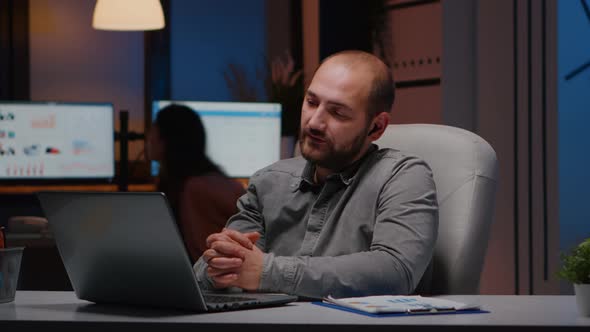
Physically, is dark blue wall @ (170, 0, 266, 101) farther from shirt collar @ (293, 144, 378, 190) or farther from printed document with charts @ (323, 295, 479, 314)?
printed document with charts @ (323, 295, 479, 314)

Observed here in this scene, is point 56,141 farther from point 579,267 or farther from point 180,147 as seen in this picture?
point 579,267

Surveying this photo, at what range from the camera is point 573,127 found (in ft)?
10.6

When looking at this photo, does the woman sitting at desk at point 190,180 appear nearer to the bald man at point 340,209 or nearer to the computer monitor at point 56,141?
the computer monitor at point 56,141

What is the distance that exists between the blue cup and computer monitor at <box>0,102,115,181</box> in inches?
109

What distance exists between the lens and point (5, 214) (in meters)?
4.37

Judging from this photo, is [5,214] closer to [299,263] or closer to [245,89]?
[245,89]

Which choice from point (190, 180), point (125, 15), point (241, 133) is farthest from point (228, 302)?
point (125, 15)

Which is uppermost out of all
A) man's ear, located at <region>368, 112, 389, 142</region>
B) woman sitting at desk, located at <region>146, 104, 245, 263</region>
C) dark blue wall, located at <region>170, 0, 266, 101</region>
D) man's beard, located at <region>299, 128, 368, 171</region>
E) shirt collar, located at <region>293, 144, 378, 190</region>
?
dark blue wall, located at <region>170, 0, 266, 101</region>

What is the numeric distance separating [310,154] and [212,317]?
737 millimetres

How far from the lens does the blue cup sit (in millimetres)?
1436

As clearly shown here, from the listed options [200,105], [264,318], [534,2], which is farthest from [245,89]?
[264,318]

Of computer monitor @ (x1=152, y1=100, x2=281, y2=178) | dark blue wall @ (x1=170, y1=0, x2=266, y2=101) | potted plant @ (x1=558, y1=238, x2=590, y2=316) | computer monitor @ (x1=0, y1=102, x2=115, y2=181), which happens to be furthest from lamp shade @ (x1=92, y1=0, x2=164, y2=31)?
potted plant @ (x1=558, y1=238, x2=590, y2=316)

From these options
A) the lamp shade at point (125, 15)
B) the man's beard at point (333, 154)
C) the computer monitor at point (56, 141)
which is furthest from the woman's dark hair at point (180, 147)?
the man's beard at point (333, 154)

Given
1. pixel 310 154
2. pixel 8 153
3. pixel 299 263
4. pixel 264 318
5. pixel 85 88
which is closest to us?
pixel 264 318
